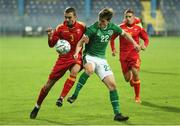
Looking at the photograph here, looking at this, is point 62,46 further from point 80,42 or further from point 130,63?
point 130,63

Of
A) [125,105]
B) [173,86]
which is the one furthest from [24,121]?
[173,86]

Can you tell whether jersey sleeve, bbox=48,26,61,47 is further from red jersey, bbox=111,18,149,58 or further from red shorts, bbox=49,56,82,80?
red jersey, bbox=111,18,149,58

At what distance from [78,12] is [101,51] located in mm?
48818

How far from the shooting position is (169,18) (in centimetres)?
5919

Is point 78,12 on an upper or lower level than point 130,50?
lower

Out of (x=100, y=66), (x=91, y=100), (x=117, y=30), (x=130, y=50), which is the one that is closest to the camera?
(x=100, y=66)

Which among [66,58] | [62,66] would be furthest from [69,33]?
[62,66]

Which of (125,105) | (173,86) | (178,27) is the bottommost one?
(178,27)

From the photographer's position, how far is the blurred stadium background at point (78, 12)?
57094mm

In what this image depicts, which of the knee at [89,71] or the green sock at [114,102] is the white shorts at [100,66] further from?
the green sock at [114,102]

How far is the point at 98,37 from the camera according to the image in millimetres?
11172

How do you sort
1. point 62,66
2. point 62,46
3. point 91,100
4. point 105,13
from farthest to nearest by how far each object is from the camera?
point 91,100 < point 62,66 < point 62,46 < point 105,13

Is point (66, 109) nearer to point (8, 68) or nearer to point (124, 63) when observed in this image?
point (124, 63)

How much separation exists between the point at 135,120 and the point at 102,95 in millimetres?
3924
